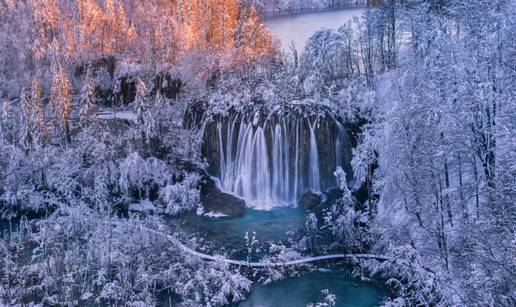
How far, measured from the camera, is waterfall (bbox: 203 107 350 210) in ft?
103

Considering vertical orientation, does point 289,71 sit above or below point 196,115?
above

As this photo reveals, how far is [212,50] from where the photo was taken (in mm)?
41531

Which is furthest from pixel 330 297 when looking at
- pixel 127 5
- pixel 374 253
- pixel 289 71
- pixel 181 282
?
pixel 127 5

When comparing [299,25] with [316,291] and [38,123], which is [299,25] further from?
[316,291]

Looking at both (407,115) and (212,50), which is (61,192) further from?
(407,115)

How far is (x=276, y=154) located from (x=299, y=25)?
42.6 m

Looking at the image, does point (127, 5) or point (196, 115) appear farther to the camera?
point (127, 5)

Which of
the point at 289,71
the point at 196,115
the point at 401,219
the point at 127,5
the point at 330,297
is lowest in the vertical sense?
the point at 330,297

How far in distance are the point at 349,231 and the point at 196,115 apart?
1507cm

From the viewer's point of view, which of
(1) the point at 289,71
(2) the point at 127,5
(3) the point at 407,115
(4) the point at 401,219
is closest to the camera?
(3) the point at 407,115

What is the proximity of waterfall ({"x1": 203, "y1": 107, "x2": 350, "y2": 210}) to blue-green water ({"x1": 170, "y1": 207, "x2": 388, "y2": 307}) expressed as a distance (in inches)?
71.3

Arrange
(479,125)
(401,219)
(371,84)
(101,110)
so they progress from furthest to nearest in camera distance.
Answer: (101,110) < (371,84) < (401,219) < (479,125)

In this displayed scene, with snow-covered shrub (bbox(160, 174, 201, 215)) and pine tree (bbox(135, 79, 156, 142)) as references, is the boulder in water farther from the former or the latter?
pine tree (bbox(135, 79, 156, 142))

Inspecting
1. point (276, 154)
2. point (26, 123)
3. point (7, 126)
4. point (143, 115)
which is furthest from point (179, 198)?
point (7, 126)
